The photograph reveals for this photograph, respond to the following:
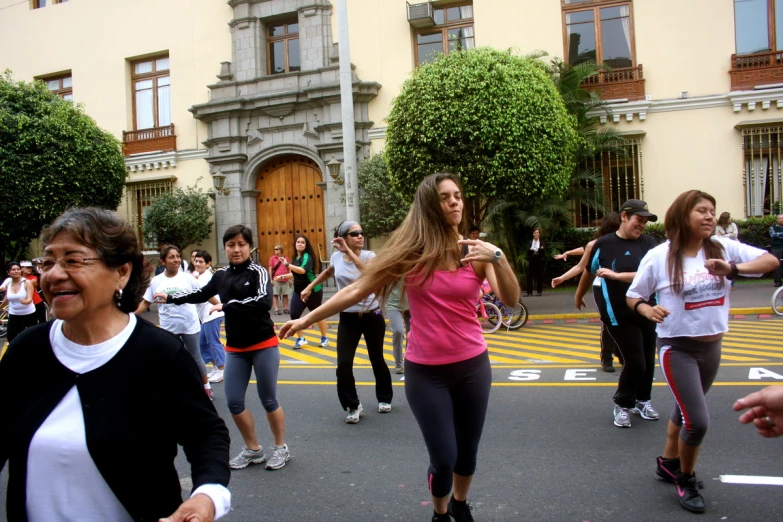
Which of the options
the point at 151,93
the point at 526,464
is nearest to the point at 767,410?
the point at 526,464

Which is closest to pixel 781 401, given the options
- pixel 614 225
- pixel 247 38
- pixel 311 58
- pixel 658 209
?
pixel 614 225

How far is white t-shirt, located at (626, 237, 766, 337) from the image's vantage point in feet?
13.1

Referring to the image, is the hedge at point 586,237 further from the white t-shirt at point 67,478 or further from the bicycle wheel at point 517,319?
the white t-shirt at point 67,478

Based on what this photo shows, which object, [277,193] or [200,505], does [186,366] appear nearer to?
[200,505]

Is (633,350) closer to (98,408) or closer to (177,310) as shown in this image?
(98,408)

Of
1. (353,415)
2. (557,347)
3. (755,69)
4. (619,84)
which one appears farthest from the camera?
(619,84)

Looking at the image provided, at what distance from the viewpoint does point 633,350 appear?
17.6 feet

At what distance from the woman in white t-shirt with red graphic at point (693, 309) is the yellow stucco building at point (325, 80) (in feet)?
46.1

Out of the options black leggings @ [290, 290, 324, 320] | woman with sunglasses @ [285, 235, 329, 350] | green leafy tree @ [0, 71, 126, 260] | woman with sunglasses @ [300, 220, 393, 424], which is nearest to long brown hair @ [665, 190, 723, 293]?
woman with sunglasses @ [300, 220, 393, 424]

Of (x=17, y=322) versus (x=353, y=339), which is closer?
(x=353, y=339)

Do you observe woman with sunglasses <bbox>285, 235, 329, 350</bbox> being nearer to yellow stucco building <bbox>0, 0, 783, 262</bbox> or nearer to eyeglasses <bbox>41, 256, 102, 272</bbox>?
eyeglasses <bbox>41, 256, 102, 272</bbox>

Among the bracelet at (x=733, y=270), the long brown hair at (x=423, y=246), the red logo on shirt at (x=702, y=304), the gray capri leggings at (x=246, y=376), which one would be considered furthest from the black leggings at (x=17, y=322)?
the bracelet at (x=733, y=270)

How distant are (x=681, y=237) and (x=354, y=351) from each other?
10.8 feet

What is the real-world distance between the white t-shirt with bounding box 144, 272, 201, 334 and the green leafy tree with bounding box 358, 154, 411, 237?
32.8ft
